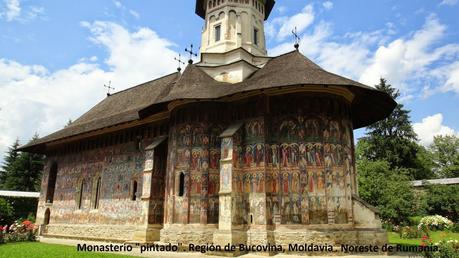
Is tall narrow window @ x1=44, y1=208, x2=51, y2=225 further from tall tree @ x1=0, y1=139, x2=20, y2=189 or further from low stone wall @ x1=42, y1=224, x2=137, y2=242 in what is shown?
tall tree @ x1=0, y1=139, x2=20, y2=189

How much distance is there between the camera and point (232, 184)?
43.2 feet

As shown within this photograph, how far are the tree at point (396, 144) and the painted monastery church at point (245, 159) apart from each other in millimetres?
16718

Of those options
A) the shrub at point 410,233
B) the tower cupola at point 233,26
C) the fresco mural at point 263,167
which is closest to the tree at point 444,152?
the shrub at point 410,233

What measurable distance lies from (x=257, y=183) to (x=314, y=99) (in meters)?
3.84

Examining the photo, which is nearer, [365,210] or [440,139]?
[365,210]

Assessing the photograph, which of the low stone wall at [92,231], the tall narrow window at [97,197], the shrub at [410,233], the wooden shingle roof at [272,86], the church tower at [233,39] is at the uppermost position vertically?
the church tower at [233,39]

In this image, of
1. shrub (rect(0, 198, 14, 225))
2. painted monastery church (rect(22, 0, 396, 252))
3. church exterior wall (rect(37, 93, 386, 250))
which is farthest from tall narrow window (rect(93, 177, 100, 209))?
church exterior wall (rect(37, 93, 386, 250))

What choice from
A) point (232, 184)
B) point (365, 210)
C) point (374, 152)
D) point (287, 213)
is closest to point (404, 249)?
point (365, 210)

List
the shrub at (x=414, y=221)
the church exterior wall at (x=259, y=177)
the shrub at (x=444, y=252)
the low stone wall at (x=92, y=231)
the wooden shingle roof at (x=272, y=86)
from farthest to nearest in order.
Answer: the shrub at (x=414, y=221)
the low stone wall at (x=92, y=231)
the wooden shingle roof at (x=272, y=86)
the church exterior wall at (x=259, y=177)
the shrub at (x=444, y=252)

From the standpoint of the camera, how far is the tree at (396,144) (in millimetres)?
32969

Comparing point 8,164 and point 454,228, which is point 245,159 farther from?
point 8,164

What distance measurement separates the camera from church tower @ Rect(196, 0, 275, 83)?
723 inches

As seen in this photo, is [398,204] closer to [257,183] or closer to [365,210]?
[365,210]

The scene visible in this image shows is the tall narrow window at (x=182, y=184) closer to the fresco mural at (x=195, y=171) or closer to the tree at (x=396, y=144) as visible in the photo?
the fresco mural at (x=195, y=171)
